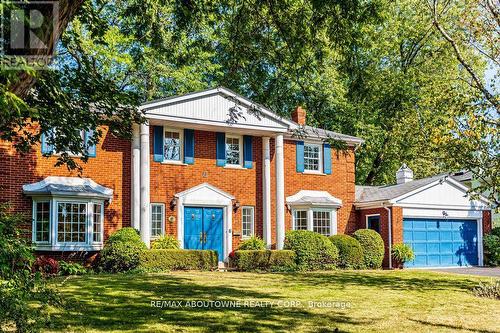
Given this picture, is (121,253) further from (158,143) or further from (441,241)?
(441,241)

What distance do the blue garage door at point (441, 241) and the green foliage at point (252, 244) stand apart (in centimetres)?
707

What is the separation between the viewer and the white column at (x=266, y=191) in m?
22.7

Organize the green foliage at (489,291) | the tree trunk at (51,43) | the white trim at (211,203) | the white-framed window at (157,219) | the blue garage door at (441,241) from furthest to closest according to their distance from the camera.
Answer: the blue garage door at (441,241) → the white trim at (211,203) → the white-framed window at (157,219) → the green foliage at (489,291) → the tree trunk at (51,43)

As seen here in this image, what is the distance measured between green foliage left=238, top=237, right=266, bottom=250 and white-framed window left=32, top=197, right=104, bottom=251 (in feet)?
18.2

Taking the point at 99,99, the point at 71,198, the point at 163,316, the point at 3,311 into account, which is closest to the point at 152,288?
the point at 163,316

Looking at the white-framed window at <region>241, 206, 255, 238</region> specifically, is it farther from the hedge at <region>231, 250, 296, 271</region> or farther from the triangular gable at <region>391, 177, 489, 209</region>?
the triangular gable at <region>391, 177, 489, 209</region>

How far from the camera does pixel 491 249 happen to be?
26656mm

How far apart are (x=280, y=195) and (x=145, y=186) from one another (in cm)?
564

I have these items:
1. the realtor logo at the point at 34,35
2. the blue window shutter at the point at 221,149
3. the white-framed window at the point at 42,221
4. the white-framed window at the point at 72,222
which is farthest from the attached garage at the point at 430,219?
the realtor logo at the point at 34,35

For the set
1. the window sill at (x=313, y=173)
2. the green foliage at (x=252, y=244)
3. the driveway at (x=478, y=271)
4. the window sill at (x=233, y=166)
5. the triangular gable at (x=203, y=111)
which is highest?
the triangular gable at (x=203, y=111)

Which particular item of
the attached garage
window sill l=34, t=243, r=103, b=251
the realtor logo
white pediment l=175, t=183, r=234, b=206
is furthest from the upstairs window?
the realtor logo

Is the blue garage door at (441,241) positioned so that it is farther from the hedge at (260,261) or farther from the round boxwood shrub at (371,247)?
the hedge at (260,261)

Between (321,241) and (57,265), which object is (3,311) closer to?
(57,265)

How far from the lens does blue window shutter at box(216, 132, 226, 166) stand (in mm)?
22423
